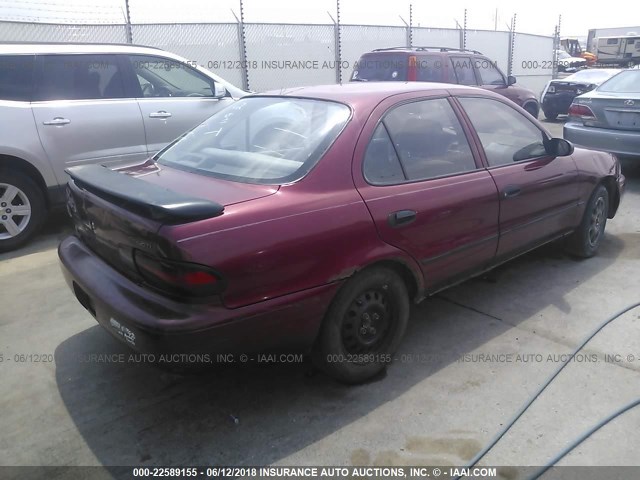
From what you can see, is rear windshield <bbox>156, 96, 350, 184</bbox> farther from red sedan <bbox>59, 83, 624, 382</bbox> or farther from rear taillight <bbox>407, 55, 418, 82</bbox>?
rear taillight <bbox>407, 55, 418, 82</bbox>

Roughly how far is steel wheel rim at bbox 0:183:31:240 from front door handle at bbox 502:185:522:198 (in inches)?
166

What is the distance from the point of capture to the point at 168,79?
6.12 meters

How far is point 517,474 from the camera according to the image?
7.76ft

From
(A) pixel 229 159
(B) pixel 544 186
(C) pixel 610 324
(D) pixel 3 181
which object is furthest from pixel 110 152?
(C) pixel 610 324

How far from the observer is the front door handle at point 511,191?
140 inches

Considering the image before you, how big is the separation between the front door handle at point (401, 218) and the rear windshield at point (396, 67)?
262 inches

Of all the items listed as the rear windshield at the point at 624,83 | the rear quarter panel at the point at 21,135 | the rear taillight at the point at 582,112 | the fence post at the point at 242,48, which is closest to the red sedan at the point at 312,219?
the rear quarter panel at the point at 21,135

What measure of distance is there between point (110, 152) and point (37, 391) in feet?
10.3

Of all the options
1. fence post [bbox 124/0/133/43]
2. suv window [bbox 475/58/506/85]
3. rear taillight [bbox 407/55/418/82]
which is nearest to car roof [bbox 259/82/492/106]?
rear taillight [bbox 407/55/418/82]

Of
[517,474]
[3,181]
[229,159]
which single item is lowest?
[517,474]

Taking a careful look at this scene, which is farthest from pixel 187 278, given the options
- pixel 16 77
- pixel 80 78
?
pixel 80 78

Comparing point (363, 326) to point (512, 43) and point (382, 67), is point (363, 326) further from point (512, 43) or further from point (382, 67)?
point (512, 43)

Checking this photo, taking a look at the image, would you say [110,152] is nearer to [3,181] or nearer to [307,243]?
[3,181]

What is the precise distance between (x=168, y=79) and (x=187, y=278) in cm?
447
